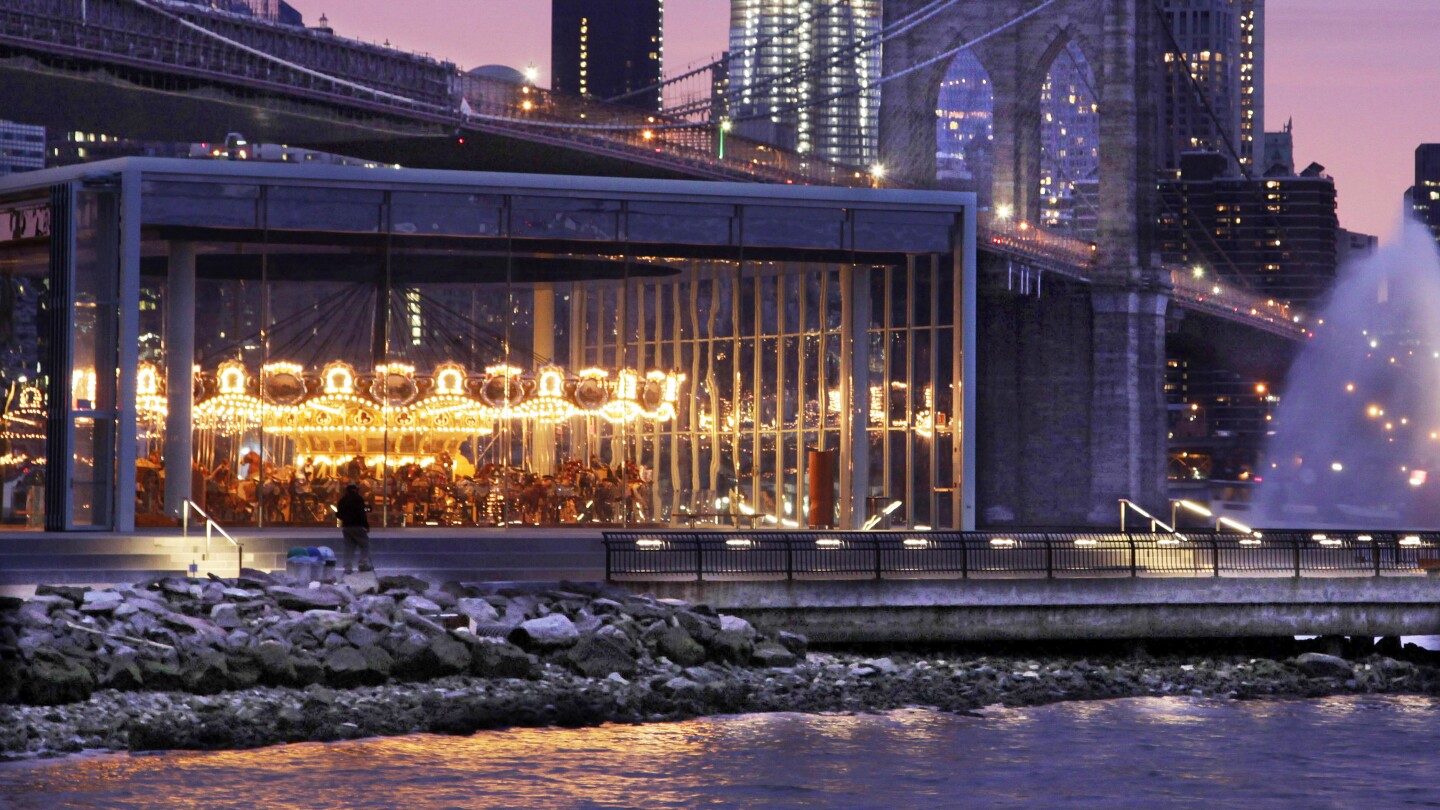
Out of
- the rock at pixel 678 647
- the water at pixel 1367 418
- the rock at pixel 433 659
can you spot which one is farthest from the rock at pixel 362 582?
the water at pixel 1367 418

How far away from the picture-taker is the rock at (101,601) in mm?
25922

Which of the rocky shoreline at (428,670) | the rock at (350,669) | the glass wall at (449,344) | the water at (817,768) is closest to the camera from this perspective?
the water at (817,768)

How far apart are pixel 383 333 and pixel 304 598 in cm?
1258

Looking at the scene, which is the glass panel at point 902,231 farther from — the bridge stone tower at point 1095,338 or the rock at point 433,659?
the bridge stone tower at point 1095,338

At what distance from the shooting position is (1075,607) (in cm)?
3088

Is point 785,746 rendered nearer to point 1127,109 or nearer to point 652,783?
point 652,783

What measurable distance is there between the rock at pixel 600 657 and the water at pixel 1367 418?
282 feet

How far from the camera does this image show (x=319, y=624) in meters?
26.4

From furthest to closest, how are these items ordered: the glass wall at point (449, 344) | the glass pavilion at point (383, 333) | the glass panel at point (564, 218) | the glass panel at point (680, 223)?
the glass panel at point (680, 223), the glass panel at point (564, 218), the glass wall at point (449, 344), the glass pavilion at point (383, 333)

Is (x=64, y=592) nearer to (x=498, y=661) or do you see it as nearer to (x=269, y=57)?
(x=498, y=661)

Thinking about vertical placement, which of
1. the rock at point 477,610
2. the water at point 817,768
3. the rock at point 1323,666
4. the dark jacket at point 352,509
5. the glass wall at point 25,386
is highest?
the glass wall at point 25,386

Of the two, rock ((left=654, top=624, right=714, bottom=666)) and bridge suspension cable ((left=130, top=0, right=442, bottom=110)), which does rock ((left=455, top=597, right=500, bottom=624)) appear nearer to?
rock ((left=654, top=624, right=714, bottom=666))

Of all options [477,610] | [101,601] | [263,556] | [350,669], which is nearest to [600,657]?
[477,610]

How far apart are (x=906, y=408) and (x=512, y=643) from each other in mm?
19801
